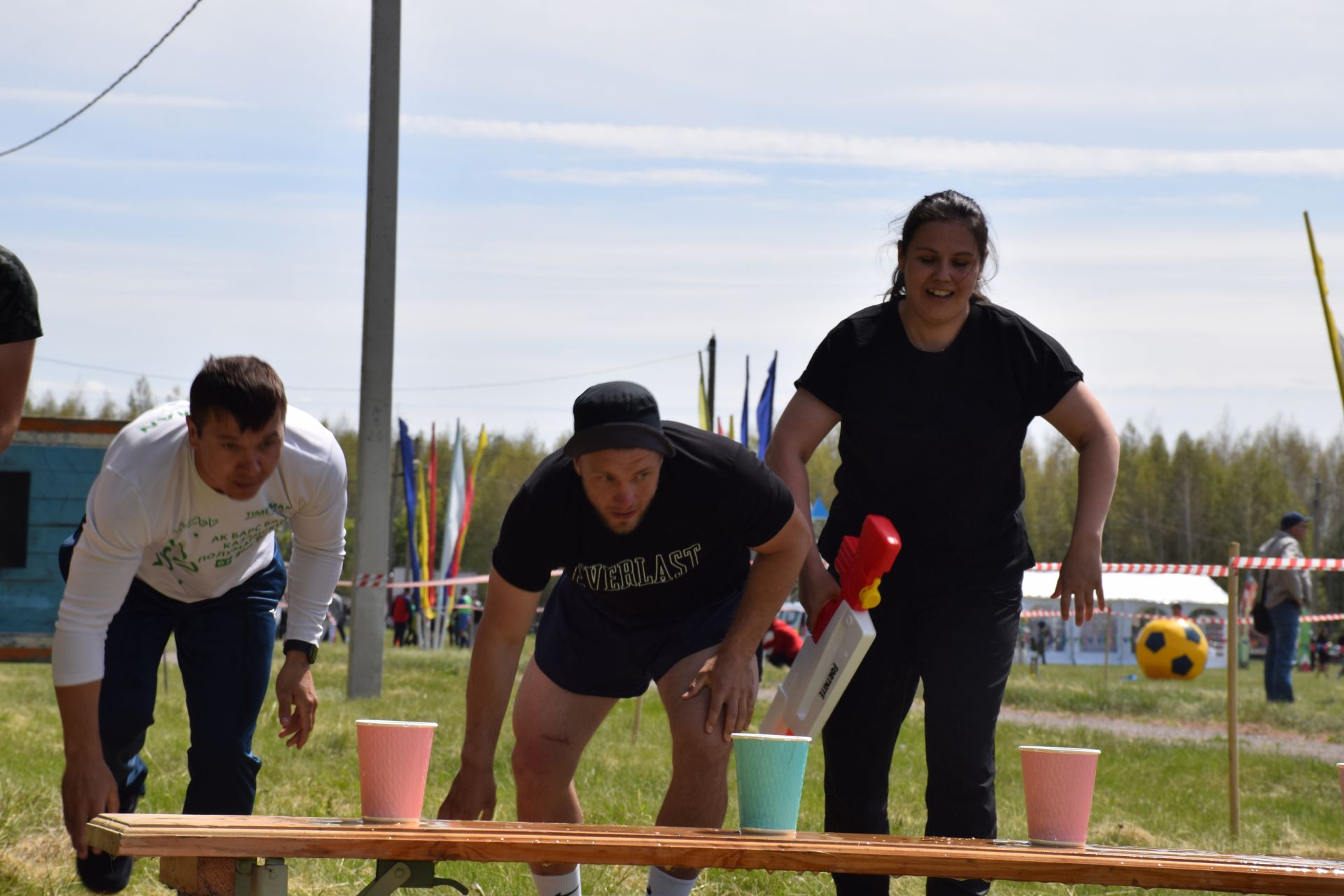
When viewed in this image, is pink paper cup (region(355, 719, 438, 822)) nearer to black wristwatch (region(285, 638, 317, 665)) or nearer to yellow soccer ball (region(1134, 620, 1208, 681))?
black wristwatch (region(285, 638, 317, 665))

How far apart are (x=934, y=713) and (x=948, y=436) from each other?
76 centimetres

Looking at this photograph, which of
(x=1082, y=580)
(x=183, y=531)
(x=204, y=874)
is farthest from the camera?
(x=1082, y=580)

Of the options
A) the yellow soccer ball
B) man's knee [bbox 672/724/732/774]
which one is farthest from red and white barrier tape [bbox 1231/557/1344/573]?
the yellow soccer ball

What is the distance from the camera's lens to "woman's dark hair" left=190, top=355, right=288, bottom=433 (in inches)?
134

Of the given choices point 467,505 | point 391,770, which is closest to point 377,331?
point 391,770

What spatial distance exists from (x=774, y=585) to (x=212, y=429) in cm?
146

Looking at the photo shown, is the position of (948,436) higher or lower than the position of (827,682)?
higher

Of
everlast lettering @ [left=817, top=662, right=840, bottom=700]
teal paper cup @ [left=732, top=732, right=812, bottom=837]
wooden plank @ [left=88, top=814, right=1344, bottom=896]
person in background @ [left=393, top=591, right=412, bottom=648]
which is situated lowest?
person in background @ [left=393, top=591, right=412, bottom=648]

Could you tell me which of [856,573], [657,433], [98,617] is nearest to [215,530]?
[98,617]

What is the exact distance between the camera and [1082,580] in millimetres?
3914

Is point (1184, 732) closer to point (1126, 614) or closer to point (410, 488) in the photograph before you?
point (410, 488)

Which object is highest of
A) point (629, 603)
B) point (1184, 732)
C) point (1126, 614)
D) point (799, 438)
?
point (799, 438)

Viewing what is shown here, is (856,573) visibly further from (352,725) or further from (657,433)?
(352,725)

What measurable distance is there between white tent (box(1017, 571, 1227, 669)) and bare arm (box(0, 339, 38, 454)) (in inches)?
786
